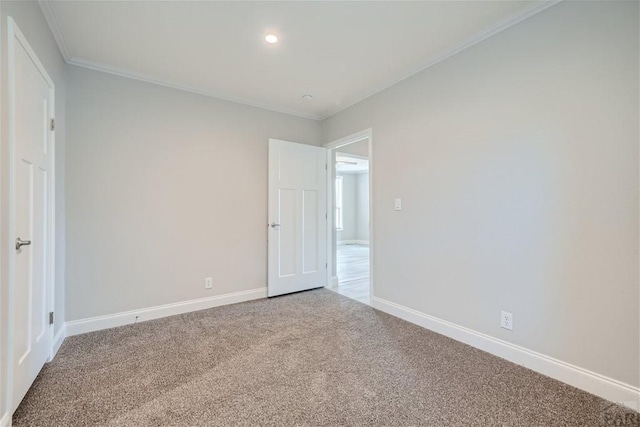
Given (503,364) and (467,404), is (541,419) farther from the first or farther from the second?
(503,364)

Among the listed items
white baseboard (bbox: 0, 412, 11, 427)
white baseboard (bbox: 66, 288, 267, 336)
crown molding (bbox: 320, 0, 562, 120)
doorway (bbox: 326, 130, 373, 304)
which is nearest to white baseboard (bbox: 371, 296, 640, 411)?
doorway (bbox: 326, 130, 373, 304)

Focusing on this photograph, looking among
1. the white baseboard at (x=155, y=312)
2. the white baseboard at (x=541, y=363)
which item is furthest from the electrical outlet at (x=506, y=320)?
the white baseboard at (x=155, y=312)

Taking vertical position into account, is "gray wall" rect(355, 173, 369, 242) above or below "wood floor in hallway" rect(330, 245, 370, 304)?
above

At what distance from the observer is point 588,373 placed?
168 cm

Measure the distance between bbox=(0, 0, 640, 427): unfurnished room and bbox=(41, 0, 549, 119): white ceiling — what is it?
0.02 meters

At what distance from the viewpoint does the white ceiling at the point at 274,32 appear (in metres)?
1.88

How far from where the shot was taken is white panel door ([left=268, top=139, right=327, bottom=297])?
3.54m

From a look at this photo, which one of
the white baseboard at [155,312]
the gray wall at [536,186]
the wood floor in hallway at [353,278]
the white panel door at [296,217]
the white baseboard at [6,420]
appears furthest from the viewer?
the wood floor in hallway at [353,278]

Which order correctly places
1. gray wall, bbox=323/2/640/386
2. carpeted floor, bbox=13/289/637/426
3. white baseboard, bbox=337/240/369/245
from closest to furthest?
carpeted floor, bbox=13/289/637/426 < gray wall, bbox=323/2/640/386 < white baseboard, bbox=337/240/369/245

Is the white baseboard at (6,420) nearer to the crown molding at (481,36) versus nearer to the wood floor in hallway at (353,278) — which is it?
the wood floor in hallway at (353,278)

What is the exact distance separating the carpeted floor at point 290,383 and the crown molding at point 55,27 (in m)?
2.38

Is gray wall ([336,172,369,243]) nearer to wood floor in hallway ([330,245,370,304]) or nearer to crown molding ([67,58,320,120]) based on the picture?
wood floor in hallway ([330,245,370,304])

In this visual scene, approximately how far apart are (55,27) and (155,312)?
8.13ft

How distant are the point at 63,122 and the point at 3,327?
1.78 meters
